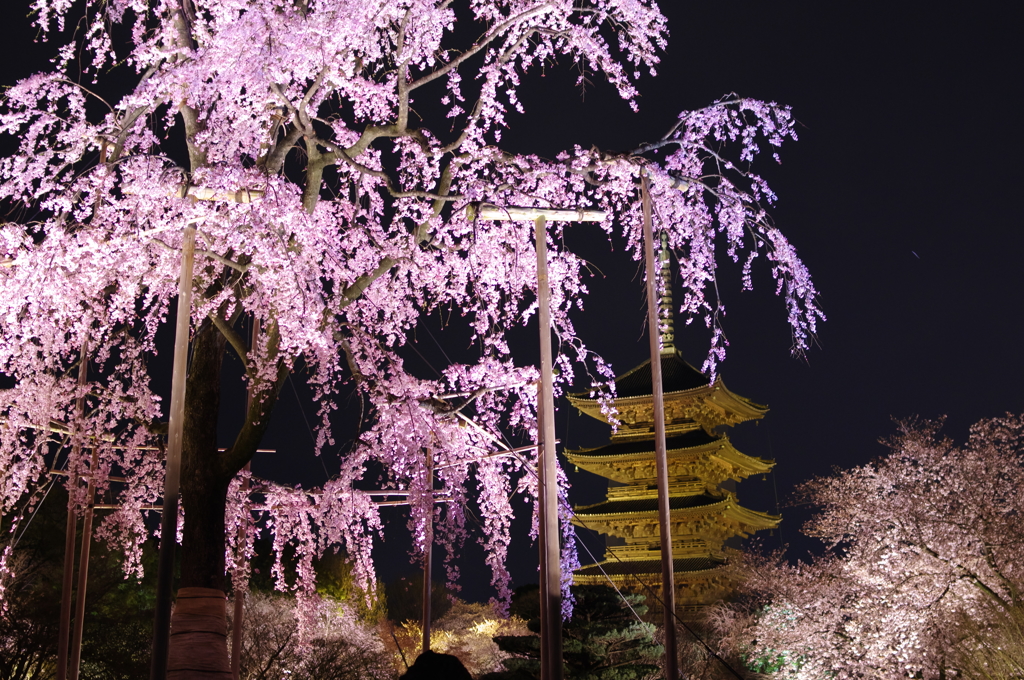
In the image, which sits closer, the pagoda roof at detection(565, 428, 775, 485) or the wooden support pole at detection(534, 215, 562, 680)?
the wooden support pole at detection(534, 215, 562, 680)

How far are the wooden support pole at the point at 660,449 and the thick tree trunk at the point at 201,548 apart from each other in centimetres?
426

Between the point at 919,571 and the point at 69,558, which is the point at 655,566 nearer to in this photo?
the point at 919,571

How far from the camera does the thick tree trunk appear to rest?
350 inches

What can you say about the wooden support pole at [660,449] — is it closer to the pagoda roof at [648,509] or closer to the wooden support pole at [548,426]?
the wooden support pole at [548,426]

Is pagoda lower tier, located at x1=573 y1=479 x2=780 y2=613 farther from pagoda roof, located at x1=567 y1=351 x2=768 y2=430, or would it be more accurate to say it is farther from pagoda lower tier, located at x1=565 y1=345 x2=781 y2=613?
pagoda roof, located at x1=567 y1=351 x2=768 y2=430

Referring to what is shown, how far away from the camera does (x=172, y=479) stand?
7.88 m

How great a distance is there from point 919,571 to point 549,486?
420 inches

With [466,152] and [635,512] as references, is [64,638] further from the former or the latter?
[635,512]

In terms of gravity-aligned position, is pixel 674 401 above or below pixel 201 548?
above

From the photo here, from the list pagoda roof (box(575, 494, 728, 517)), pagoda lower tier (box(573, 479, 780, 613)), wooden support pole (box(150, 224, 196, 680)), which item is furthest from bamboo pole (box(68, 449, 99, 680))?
pagoda roof (box(575, 494, 728, 517))

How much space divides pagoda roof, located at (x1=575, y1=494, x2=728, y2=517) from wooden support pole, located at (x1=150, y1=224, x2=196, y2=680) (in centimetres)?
2440

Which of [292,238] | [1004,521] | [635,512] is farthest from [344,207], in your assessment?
[635,512]

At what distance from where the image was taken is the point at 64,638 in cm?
1205

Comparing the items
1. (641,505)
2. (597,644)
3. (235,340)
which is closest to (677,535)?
(641,505)
